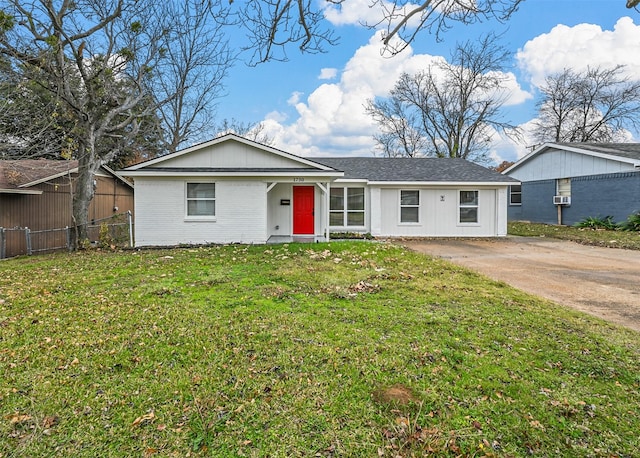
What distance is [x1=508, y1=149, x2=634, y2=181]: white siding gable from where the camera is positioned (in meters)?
17.0

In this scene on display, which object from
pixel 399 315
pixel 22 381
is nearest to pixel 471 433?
pixel 399 315

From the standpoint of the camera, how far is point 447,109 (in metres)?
30.2

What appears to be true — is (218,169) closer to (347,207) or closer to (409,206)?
(347,207)

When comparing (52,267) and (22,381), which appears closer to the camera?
(22,381)

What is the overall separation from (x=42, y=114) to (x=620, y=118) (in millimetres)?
38389

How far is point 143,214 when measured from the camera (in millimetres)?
12180

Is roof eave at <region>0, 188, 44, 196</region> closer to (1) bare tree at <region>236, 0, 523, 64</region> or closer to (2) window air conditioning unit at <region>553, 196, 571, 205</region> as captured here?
(1) bare tree at <region>236, 0, 523, 64</region>

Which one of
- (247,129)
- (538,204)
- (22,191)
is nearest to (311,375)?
(22,191)

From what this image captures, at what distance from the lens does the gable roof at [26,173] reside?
12.6 meters

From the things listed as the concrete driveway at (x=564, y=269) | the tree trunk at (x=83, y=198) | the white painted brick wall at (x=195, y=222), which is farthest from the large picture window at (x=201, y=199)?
the concrete driveway at (x=564, y=269)

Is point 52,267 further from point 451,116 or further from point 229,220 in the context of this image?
point 451,116

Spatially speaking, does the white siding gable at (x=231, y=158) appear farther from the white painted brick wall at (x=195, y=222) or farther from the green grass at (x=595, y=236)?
the green grass at (x=595, y=236)

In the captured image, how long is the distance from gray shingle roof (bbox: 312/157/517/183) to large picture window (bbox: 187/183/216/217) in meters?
6.02

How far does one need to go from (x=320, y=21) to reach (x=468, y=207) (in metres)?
13.4
